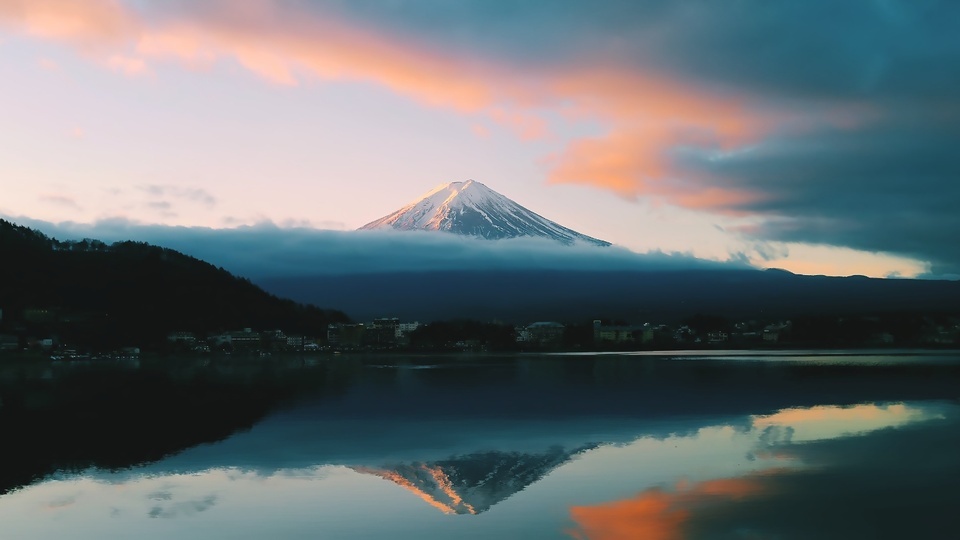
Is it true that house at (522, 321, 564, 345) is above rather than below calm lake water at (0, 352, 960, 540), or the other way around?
above

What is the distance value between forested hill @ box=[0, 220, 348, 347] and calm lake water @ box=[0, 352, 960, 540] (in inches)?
3543

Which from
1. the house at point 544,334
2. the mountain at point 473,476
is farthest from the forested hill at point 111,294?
the mountain at point 473,476

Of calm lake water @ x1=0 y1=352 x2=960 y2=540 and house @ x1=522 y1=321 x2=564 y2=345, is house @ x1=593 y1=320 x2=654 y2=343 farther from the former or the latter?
calm lake water @ x1=0 y1=352 x2=960 y2=540

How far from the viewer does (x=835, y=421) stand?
106 feet

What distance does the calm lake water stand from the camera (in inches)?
645

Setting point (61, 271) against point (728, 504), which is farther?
point (61, 271)

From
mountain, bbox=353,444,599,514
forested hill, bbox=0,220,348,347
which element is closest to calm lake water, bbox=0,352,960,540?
mountain, bbox=353,444,599,514

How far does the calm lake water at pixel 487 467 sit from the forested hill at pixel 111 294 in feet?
295

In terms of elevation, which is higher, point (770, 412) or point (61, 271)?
point (61, 271)

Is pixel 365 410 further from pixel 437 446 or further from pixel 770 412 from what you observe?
pixel 770 412

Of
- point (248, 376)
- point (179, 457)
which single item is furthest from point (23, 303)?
point (179, 457)

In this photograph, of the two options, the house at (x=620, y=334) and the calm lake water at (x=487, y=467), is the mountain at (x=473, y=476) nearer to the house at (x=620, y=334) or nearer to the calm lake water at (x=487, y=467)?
the calm lake water at (x=487, y=467)

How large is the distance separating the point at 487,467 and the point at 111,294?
132 m

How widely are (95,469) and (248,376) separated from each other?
1912 inches
